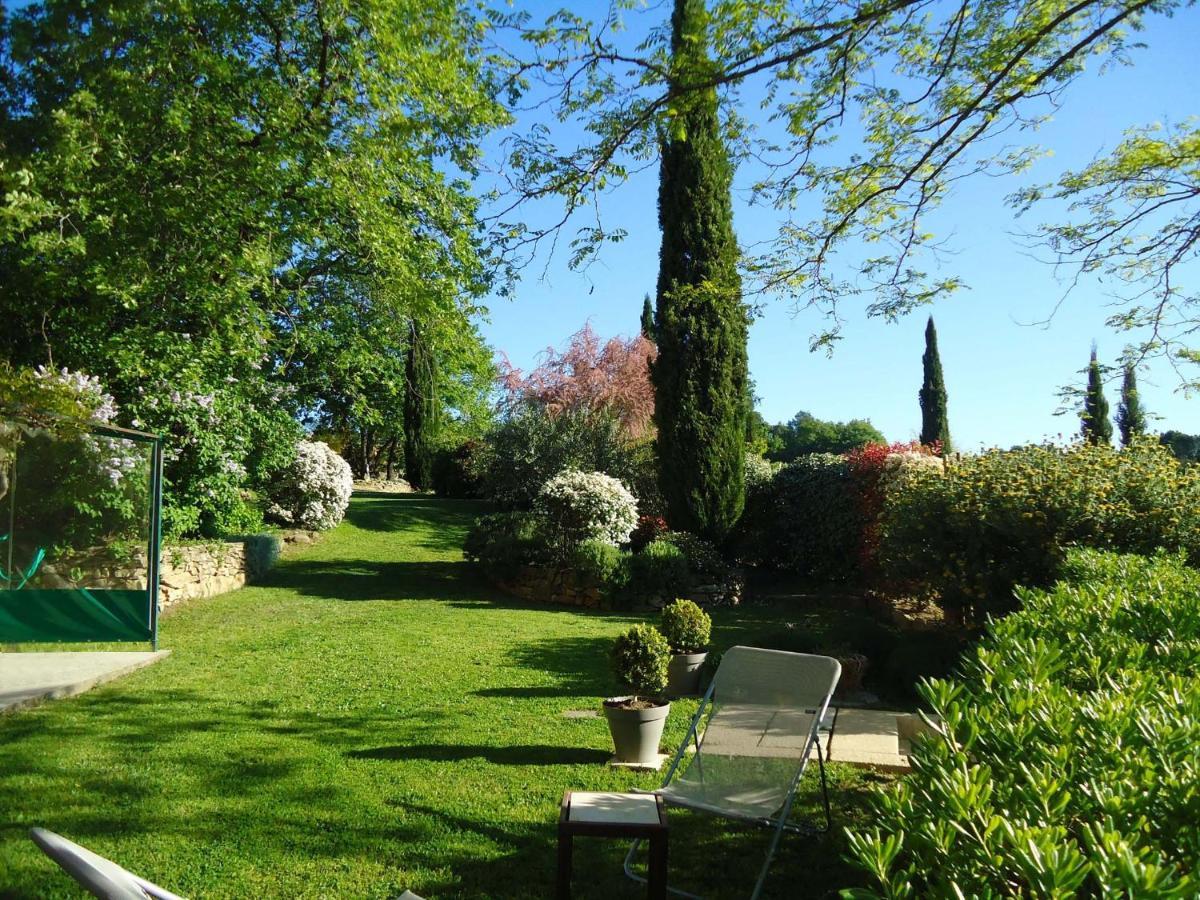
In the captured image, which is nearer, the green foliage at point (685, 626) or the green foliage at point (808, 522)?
the green foliage at point (685, 626)

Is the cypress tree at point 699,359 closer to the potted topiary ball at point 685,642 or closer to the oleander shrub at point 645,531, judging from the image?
the oleander shrub at point 645,531

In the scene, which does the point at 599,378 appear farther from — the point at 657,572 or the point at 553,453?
the point at 657,572

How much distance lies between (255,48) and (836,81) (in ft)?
31.2

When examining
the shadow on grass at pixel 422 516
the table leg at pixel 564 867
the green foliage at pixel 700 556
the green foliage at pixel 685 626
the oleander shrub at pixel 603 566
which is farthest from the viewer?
the shadow on grass at pixel 422 516

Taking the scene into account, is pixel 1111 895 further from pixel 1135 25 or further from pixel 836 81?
pixel 1135 25

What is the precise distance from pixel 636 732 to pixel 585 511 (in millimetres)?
8254

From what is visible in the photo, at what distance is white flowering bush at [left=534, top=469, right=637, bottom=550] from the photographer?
44.3 feet

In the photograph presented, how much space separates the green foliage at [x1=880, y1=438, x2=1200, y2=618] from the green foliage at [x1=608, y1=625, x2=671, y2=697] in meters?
3.64

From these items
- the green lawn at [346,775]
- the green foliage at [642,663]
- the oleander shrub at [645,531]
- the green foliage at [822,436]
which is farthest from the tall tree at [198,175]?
the green foliage at [822,436]

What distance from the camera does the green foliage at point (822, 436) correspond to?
5106cm

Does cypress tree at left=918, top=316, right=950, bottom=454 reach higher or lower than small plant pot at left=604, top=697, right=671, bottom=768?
higher

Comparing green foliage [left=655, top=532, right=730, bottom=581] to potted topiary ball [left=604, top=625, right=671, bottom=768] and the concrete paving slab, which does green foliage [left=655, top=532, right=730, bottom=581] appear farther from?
potted topiary ball [left=604, top=625, right=671, bottom=768]

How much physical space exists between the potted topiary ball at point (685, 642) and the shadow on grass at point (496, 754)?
4.49 ft

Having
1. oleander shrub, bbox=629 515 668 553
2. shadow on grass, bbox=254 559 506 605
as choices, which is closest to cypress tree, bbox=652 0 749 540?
oleander shrub, bbox=629 515 668 553
